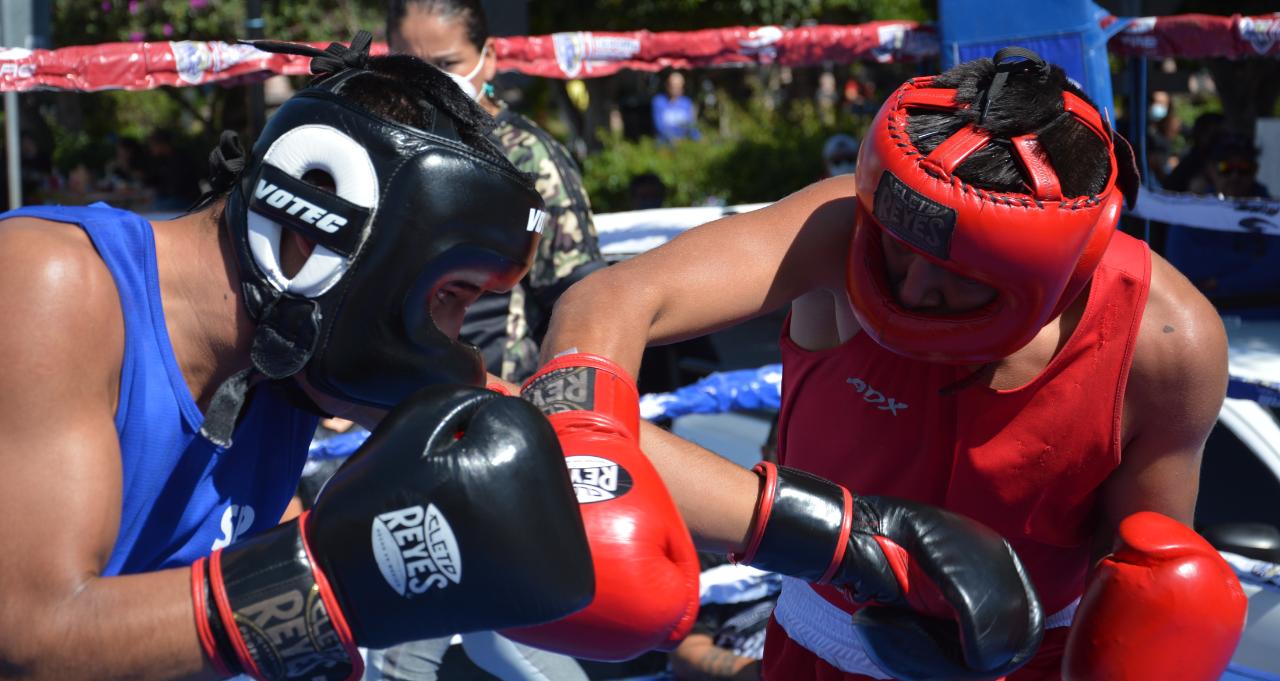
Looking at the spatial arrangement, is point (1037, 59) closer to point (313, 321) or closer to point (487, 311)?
point (313, 321)

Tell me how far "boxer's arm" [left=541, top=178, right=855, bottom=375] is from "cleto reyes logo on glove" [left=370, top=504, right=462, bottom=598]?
45cm

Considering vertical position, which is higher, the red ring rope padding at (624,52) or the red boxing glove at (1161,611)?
the red ring rope padding at (624,52)

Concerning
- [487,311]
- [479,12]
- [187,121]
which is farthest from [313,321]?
[187,121]

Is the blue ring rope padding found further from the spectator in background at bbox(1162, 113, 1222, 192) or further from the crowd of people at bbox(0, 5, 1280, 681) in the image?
the spectator in background at bbox(1162, 113, 1222, 192)

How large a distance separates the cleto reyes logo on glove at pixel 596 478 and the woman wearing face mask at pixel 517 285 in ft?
5.61

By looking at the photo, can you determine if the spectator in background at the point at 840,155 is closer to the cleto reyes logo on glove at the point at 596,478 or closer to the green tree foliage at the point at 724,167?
the green tree foliage at the point at 724,167

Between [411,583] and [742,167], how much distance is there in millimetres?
9510

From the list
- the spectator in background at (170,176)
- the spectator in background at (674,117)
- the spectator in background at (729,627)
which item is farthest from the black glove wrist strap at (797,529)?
the spectator in background at (674,117)

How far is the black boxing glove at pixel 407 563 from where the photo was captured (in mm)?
1247

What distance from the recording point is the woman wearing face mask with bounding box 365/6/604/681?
122 inches

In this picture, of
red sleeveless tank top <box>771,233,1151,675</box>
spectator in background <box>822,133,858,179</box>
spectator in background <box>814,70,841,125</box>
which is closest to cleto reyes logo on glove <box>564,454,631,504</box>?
red sleeveless tank top <box>771,233,1151,675</box>

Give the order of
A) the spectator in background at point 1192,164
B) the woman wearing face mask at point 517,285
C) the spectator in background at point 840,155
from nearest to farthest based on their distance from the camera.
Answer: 1. the woman wearing face mask at point 517,285
2. the spectator in background at point 1192,164
3. the spectator in background at point 840,155

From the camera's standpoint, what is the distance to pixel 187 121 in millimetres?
21219

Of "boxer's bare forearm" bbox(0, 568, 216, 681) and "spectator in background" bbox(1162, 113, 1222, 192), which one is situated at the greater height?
"boxer's bare forearm" bbox(0, 568, 216, 681)
